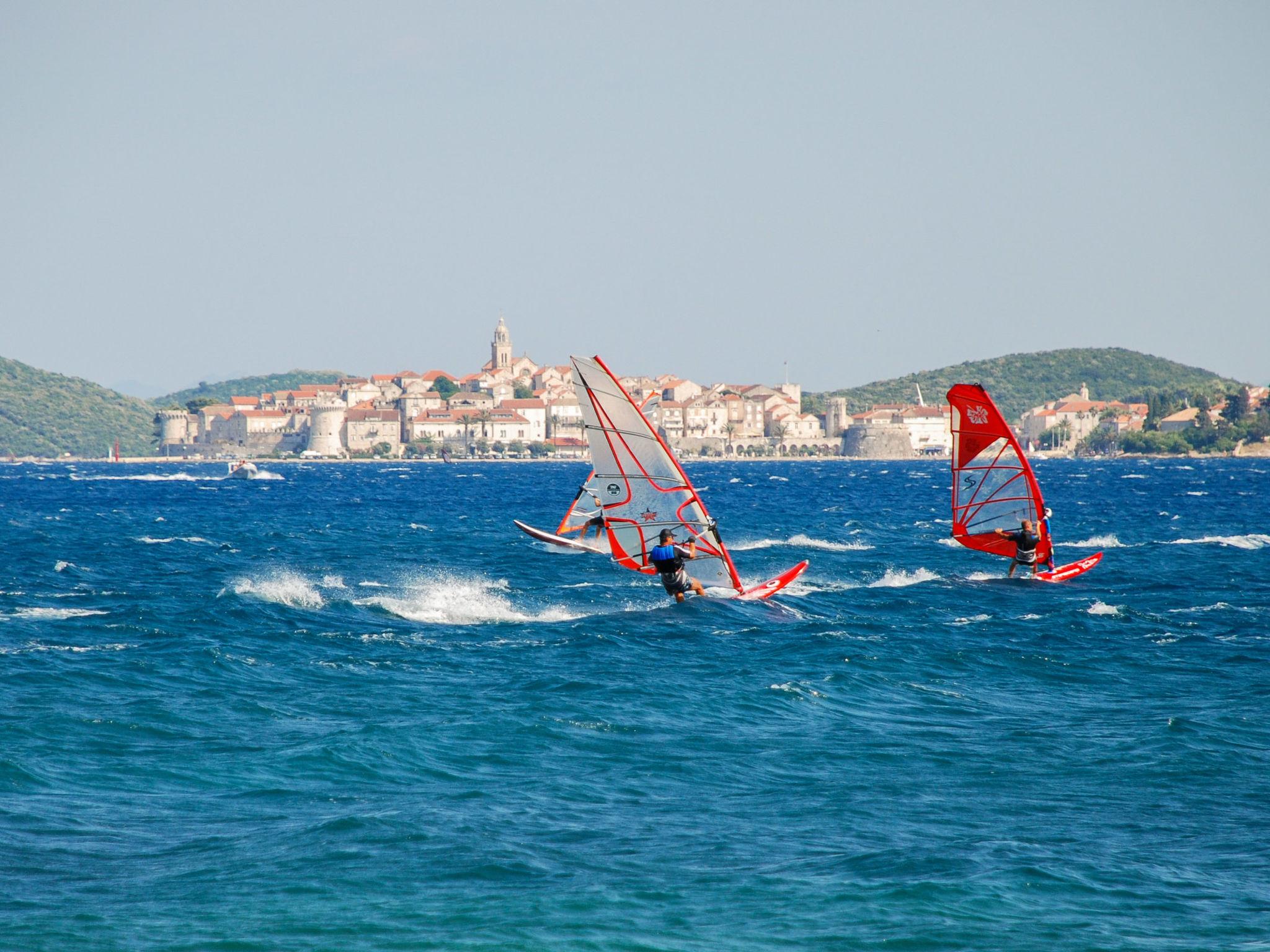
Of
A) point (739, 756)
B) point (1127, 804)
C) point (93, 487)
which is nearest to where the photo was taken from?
point (1127, 804)

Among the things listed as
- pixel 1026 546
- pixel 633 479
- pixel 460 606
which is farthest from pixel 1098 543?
pixel 460 606

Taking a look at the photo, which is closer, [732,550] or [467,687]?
[467,687]

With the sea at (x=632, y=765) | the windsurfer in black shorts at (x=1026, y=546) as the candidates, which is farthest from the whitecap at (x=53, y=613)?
the windsurfer in black shorts at (x=1026, y=546)

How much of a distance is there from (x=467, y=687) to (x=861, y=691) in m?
4.94

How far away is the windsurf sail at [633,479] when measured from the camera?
24.5 m

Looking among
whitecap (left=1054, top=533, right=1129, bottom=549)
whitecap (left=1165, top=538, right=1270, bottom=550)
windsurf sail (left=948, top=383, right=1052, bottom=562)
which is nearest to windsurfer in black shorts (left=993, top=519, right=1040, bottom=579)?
windsurf sail (left=948, top=383, right=1052, bottom=562)

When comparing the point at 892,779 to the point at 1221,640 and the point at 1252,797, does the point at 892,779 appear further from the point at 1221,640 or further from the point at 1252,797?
the point at 1221,640

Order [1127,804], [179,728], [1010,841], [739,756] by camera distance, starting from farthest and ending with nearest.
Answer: [179,728], [739,756], [1127,804], [1010,841]

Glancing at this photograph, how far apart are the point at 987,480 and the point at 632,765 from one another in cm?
1886

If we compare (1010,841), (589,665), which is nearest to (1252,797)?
(1010,841)

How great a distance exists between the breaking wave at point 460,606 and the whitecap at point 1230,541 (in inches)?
860

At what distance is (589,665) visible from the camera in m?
19.5

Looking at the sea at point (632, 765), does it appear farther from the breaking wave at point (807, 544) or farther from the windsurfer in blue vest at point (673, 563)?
the breaking wave at point (807, 544)

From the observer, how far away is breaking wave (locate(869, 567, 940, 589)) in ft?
98.4
